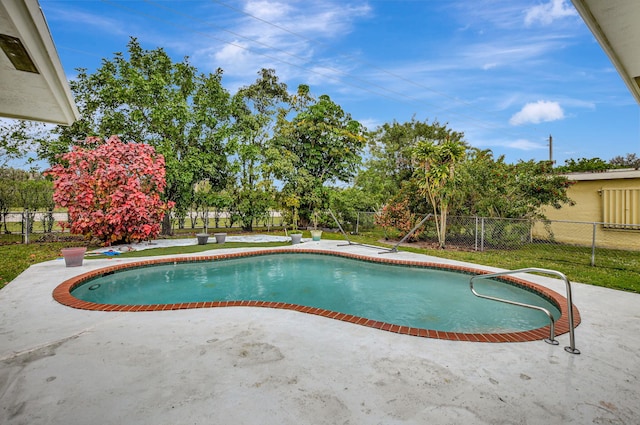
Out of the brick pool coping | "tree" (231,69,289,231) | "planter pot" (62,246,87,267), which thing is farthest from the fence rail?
"tree" (231,69,289,231)

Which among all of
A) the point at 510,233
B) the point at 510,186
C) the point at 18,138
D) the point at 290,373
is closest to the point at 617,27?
the point at 290,373

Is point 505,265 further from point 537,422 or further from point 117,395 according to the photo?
point 117,395

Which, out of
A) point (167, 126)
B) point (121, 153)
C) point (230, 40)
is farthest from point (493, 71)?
point (121, 153)

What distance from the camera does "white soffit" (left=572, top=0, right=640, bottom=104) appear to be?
67.7 inches

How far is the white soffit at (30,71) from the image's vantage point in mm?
1911

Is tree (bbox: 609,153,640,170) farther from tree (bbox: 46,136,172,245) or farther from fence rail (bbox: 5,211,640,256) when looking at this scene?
tree (bbox: 46,136,172,245)

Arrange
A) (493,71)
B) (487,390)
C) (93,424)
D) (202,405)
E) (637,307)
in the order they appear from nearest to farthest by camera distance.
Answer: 1. (93,424)
2. (202,405)
3. (487,390)
4. (637,307)
5. (493,71)

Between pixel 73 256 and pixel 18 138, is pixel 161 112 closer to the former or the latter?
pixel 18 138

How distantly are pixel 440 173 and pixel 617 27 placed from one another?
8178mm

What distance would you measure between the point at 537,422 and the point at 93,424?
274 centimetres

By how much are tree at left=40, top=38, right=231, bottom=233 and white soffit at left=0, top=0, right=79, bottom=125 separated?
8451 mm

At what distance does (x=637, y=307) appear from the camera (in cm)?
443

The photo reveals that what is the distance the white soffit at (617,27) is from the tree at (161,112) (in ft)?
40.6

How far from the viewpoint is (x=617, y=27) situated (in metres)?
1.94
